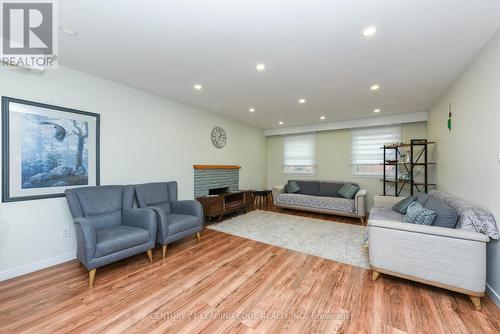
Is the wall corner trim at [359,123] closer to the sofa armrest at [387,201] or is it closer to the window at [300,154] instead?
the window at [300,154]

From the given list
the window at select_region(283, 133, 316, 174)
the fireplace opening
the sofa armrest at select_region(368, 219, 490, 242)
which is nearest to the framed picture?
the fireplace opening

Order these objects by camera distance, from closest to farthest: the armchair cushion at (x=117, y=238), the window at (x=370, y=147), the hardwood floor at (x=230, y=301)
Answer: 1. the hardwood floor at (x=230, y=301)
2. the armchair cushion at (x=117, y=238)
3. the window at (x=370, y=147)

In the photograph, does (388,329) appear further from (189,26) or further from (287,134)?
(287,134)

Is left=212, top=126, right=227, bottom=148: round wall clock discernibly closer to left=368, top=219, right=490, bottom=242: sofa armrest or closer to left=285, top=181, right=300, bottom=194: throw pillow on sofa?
left=285, top=181, right=300, bottom=194: throw pillow on sofa

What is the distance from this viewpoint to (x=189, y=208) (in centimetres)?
318

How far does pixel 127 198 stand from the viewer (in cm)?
285

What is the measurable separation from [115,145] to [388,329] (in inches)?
148

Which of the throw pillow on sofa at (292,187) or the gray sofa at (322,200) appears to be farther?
the throw pillow on sofa at (292,187)

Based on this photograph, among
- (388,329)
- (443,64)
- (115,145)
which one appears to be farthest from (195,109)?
(388,329)

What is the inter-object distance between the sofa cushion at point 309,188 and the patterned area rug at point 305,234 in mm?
1088

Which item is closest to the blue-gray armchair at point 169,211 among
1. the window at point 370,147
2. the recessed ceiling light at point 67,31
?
the recessed ceiling light at point 67,31

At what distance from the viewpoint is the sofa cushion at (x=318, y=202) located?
4518mm

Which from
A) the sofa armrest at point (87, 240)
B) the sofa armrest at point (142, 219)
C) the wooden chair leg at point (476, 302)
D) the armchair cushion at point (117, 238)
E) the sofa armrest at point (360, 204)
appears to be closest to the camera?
the wooden chair leg at point (476, 302)

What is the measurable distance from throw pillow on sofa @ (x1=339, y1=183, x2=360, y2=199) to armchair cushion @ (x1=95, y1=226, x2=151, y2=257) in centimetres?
424
